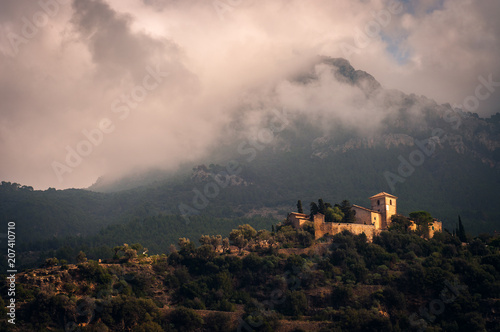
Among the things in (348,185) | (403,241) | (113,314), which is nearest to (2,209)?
(348,185)

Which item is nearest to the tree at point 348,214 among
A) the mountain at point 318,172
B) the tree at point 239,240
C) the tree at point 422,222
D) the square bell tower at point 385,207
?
the square bell tower at point 385,207

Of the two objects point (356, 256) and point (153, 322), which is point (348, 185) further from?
point (153, 322)

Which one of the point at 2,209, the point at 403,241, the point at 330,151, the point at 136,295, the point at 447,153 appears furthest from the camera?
the point at 330,151

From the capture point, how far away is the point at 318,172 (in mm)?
153250

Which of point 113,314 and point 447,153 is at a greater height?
point 447,153

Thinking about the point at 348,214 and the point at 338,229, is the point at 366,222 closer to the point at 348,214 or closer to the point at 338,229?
the point at 348,214

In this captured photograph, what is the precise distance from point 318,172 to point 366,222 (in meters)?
83.1

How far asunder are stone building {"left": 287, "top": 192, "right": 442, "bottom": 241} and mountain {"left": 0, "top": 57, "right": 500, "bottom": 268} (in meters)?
42.7

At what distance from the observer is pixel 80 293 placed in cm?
5300

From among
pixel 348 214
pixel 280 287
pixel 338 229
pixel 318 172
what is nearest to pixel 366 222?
pixel 348 214

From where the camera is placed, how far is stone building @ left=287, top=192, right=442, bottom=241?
223 ft

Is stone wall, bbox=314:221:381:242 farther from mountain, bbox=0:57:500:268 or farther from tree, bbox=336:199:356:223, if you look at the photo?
mountain, bbox=0:57:500:268

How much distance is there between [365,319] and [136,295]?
23.2m

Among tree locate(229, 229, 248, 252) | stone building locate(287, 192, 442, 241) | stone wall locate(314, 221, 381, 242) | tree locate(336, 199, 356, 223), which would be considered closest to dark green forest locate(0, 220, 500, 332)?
tree locate(229, 229, 248, 252)
